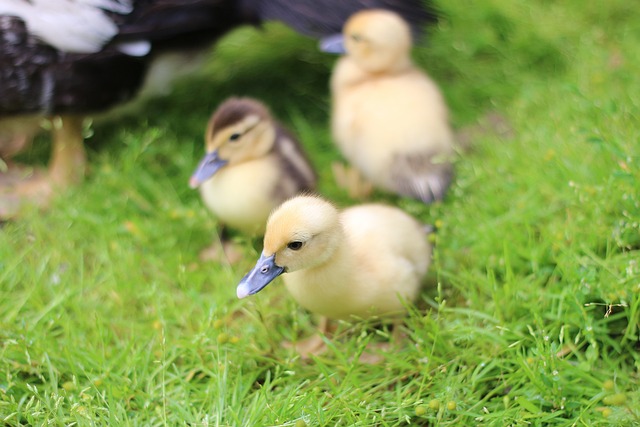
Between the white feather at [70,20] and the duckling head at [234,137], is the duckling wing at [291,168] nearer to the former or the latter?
the duckling head at [234,137]

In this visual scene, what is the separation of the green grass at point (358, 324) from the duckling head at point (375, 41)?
1.47 ft

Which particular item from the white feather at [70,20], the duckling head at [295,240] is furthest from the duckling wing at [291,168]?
the white feather at [70,20]

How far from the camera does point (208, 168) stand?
2.39 m

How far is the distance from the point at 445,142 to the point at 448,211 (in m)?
0.24

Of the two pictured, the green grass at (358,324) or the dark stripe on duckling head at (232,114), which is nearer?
the green grass at (358,324)

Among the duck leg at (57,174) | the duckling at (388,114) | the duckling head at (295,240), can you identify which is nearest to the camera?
the duckling head at (295,240)

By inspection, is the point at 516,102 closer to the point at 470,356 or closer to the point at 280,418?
the point at 470,356

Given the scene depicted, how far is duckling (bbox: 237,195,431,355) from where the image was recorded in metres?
1.79

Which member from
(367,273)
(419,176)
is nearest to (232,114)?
(419,176)

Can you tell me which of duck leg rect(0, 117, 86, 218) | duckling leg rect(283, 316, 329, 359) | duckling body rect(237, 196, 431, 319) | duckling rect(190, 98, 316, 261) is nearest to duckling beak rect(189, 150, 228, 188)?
duckling rect(190, 98, 316, 261)

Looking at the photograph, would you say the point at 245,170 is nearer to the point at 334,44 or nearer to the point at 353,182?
the point at 353,182

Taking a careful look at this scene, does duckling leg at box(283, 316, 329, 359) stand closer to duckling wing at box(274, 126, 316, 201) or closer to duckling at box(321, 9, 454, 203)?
duckling wing at box(274, 126, 316, 201)

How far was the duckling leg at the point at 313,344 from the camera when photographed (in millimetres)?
2057

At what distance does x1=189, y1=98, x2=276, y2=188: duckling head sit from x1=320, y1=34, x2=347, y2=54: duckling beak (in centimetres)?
46
